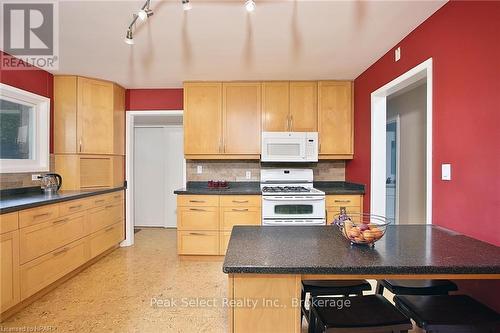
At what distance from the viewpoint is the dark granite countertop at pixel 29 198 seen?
6.81 feet

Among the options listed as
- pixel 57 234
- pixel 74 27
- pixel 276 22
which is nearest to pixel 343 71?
pixel 276 22

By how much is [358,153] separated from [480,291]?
2.08 m

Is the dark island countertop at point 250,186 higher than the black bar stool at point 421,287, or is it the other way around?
the dark island countertop at point 250,186

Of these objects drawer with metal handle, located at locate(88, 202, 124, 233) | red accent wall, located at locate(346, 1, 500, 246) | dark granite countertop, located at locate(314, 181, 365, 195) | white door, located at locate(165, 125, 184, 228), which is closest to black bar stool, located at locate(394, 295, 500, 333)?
red accent wall, located at locate(346, 1, 500, 246)

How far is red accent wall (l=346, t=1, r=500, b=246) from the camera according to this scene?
1458mm

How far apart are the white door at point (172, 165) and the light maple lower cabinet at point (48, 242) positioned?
4.90ft

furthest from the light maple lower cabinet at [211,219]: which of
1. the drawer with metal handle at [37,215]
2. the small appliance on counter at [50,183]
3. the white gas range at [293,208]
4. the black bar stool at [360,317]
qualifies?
the black bar stool at [360,317]

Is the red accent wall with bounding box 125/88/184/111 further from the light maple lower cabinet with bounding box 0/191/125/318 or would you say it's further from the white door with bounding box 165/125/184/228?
the light maple lower cabinet with bounding box 0/191/125/318

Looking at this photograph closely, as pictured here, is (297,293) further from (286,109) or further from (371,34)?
(286,109)

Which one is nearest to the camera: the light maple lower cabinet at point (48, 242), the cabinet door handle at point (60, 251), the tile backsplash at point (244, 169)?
the light maple lower cabinet at point (48, 242)

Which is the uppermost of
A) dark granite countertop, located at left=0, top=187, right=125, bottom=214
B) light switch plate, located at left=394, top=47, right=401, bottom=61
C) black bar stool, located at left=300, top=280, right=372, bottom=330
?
light switch plate, located at left=394, top=47, right=401, bottom=61

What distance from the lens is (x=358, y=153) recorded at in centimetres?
338

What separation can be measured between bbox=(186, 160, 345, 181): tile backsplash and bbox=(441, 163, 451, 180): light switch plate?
202 centimetres

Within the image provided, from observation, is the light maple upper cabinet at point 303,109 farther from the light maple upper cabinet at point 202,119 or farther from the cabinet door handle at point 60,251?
the cabinet door handle at point 60,251
